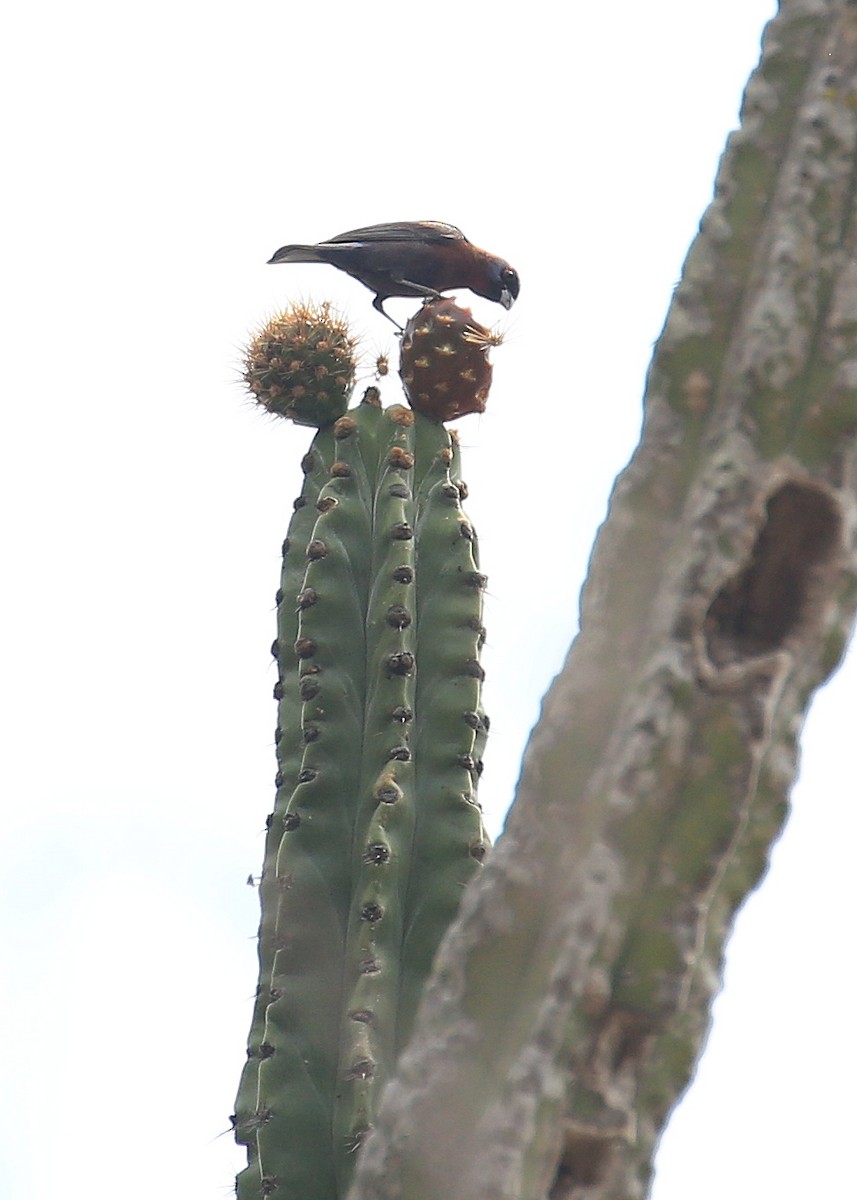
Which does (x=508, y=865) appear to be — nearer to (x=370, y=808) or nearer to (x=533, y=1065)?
(x=533, y=1065)

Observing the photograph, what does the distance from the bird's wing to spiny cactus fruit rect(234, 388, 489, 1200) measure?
37.2 inches

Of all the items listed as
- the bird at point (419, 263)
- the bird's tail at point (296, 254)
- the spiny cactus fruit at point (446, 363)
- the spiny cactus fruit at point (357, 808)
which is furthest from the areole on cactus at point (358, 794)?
the bird's tail at point (296, 254)

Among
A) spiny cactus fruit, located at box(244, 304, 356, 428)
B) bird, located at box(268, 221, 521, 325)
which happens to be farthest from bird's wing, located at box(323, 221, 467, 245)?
spiny cactus fruit, located at box(244, 304, 356, 428)

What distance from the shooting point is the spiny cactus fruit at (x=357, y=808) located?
335 cm

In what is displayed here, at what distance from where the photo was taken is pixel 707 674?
1.87 metres

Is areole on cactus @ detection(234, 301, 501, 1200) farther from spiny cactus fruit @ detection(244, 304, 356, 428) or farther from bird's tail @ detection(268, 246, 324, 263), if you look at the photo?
bird's tail @ detection(268, 246, 324, 263)

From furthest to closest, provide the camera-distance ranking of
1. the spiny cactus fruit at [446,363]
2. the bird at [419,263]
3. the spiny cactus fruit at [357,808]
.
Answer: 1. the bird at [419,263]
2. the spiny cactus fruit at [446,363]
3. the spiny cactus fruit at [357,808]

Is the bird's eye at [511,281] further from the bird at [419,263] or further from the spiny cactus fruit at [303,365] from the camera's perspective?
the spiny cactus fruit at [303,365]

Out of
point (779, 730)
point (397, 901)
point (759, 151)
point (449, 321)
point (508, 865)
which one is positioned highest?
point (449, 321)

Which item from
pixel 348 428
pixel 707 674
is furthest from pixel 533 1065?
pixel 348 428

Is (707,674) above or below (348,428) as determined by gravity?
below

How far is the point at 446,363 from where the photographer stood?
4.16 metres

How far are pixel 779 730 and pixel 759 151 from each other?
80 cm

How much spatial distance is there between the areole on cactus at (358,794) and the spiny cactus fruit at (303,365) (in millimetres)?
247
